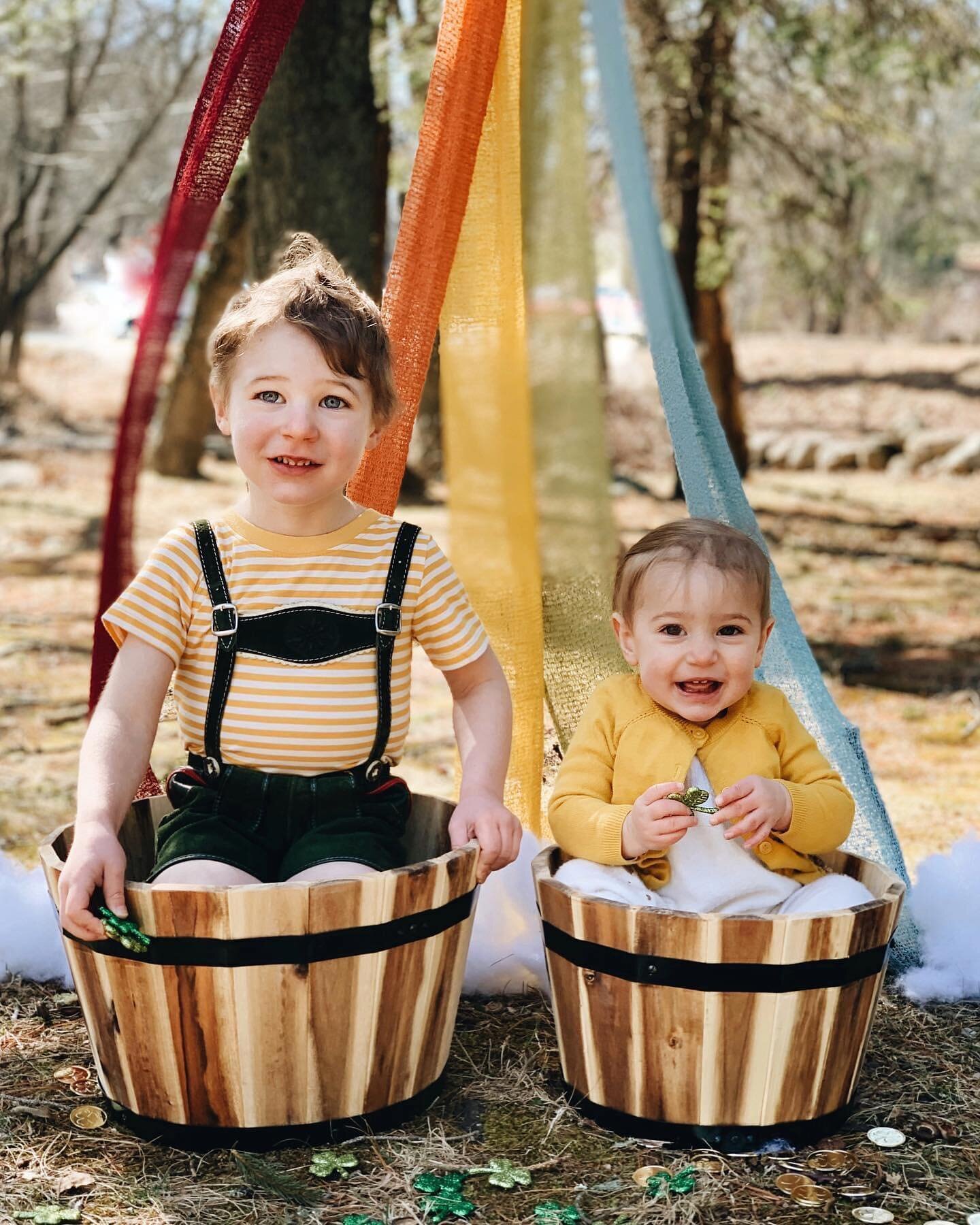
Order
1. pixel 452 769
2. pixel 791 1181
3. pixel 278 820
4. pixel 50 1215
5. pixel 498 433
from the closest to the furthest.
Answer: pixel 50 1215, pixel 791 1181, pixel 278 820, pixel 498 433, pixel 452 769

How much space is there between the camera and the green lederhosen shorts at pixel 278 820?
2152 mm

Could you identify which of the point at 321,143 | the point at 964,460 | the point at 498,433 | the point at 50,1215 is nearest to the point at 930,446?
the point at 964,460

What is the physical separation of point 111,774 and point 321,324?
0.81 metres

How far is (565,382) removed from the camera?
2895mm

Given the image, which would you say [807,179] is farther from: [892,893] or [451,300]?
[892,893]

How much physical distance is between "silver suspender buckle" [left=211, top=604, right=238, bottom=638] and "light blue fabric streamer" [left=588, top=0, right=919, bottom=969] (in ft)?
3.08

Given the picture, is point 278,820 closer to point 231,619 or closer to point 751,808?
point 231,619

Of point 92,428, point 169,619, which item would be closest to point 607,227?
point 92,428

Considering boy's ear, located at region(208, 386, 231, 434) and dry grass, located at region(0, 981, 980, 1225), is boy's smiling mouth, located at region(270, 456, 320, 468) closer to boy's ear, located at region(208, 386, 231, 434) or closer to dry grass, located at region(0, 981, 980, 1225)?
boy's ear, located at region(208, 386, 231, 434)

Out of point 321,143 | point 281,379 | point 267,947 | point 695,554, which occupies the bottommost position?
point 267,947

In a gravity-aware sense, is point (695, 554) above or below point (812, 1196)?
above

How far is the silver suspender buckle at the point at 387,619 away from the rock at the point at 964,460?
1058 cm

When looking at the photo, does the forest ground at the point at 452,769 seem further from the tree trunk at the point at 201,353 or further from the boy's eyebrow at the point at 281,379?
the boy's eyebrow at the point at 281,379

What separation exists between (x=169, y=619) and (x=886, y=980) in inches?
64.6
